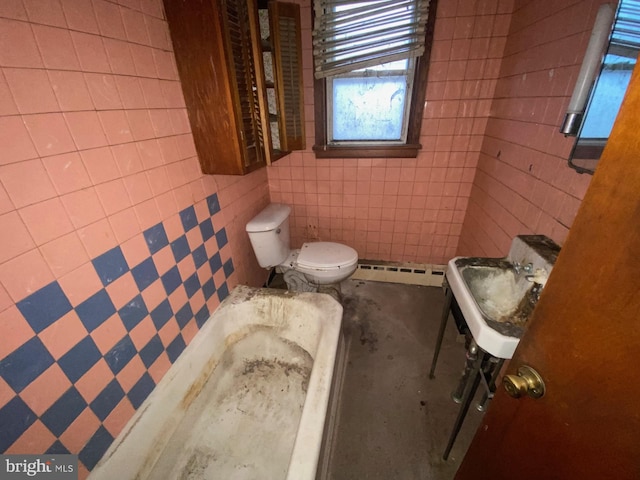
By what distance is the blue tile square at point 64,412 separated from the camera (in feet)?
2.56

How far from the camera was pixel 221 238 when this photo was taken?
1.54 meters

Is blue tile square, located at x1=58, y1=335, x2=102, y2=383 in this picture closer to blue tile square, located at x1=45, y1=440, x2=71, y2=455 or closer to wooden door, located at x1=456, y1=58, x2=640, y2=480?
blue tile square, located at x1=45, y1=440, x2=71, y2=455

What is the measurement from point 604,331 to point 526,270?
793 mm

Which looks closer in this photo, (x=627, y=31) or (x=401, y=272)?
(x=627, y=31)

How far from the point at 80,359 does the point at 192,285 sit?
517 millimetres

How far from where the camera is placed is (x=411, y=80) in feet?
5.81

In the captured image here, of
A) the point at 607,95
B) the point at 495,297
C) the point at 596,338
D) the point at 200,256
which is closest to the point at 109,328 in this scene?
the point at 200,256

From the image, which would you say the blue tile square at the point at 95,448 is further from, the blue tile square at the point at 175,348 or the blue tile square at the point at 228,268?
A: the blue tile square at the point at 228,268

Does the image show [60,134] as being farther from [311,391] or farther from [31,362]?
[311,391]

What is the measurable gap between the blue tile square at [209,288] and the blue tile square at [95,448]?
0.64 metres

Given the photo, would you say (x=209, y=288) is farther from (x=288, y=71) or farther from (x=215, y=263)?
(x=288, y=71)

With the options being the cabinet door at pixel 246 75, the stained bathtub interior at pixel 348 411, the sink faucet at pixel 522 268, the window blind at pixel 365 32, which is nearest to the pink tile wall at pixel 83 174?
the cabinet door at pixel 246 75

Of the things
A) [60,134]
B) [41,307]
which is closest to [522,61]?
[60,134]

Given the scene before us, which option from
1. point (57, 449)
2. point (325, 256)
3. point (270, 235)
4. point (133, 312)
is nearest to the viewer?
point (57, 449)
